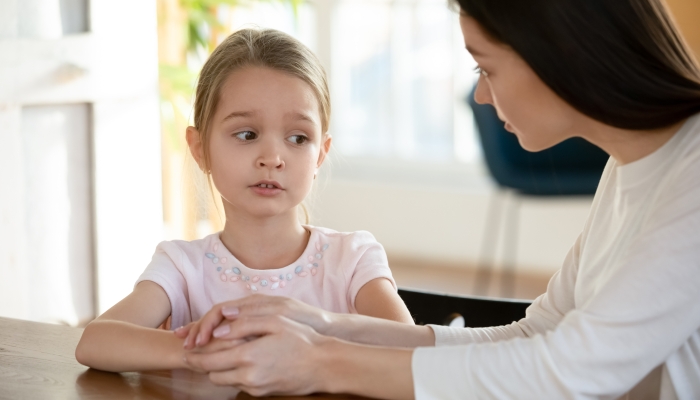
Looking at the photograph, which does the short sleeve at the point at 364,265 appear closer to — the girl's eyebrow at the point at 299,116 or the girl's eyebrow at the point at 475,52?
the girl's eyebrow at the point at 299,116

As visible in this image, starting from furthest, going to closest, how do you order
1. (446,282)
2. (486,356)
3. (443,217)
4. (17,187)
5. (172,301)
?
(443,217) → (446,282) → (17,187) → (172,301) → (486,356)

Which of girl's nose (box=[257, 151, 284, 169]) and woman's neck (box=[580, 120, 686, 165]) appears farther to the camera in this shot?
girl's nose (box=[257, 151, 284, 169])

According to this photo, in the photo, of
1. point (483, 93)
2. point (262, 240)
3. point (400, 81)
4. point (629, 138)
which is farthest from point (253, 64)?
point (400, 81)

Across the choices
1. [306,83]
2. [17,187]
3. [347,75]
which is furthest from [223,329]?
[347,75]

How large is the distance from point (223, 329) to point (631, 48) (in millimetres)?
606

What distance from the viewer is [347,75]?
517cm

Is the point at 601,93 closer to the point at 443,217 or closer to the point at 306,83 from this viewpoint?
the point at 306,83

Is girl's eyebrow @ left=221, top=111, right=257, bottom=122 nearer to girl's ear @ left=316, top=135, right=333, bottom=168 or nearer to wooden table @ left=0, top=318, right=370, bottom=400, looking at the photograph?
girl's ear @ left=316, top=135, right=333, bottom=168

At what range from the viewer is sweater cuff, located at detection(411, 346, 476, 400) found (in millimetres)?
933

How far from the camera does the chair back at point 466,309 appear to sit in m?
1.40

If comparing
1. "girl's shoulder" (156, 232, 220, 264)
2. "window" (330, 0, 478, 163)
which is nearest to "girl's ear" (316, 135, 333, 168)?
"girl's shoulder" (156, 232, 220, 264)

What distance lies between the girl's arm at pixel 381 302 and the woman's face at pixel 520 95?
0.37 m

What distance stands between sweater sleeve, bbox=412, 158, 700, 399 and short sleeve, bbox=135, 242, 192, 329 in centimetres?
57

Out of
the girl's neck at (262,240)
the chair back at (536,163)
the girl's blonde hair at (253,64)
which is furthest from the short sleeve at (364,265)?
the chair back at (536,163)
